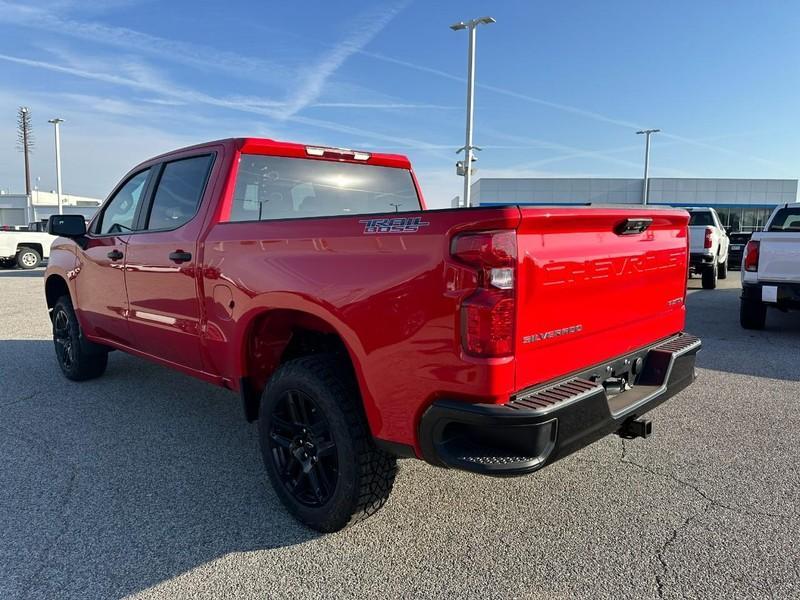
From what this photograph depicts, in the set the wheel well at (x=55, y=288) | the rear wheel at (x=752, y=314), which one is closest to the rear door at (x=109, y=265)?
the wheel well at (x=55, y=288)

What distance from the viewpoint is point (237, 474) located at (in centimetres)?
347

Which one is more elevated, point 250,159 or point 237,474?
point 250,159

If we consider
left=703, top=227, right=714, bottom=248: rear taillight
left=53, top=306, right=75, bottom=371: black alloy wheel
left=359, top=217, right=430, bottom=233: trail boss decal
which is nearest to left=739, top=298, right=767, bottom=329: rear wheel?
left=703, top=227, right=714, bottom=248: rear taillight

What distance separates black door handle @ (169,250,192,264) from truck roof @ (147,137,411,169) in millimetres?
709

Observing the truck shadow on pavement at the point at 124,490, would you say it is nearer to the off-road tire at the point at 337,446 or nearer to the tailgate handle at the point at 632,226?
the off-road tire at the point at 337,446

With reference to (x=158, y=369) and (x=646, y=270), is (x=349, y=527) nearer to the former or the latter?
(x=646, y=270)

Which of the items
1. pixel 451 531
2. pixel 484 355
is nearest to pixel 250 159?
pixel 484 355

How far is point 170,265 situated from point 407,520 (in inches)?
82.9

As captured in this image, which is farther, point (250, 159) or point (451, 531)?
point (250, 159)

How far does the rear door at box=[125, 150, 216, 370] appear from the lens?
139 inches

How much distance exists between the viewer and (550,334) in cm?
238

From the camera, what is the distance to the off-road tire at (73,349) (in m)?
5.19

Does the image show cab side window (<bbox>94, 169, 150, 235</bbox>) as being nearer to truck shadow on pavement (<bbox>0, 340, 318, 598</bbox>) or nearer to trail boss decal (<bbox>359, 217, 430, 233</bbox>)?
truck shadow on pavement (<bbox>0, 340, 318, 598</bbox>)

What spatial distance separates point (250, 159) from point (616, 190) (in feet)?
165
